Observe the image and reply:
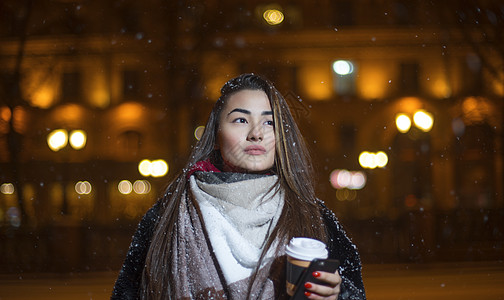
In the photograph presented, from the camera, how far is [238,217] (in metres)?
1.54

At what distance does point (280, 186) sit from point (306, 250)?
44cm

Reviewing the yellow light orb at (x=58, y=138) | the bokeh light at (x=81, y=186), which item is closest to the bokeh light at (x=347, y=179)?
the bokeh light at (x=81, y=186)

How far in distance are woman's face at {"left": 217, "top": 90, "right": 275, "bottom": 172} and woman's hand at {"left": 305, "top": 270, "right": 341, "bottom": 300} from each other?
0.50m

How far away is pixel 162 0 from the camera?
14.8 feet

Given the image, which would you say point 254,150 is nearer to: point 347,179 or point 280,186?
point 280,186

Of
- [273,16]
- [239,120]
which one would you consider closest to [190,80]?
[273,16]

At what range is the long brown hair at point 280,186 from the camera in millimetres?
1581

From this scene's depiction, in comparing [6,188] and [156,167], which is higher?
[156,167]

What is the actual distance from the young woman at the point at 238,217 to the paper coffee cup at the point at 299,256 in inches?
9.4

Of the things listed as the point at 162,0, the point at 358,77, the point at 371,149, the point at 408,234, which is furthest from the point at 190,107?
the point at 371,149

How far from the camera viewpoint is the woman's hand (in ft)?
3.95

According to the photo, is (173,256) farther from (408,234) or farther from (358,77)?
(408,234)

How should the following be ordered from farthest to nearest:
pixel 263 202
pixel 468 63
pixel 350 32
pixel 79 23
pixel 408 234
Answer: pixel 408 234
pixel 468 63
pixel 79 23
pixel 350 32
pixel 263 202

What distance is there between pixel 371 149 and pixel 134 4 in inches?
364
